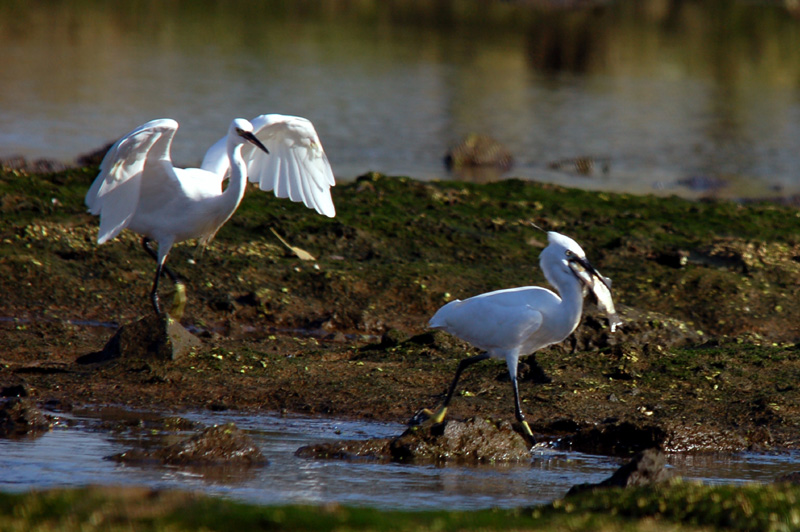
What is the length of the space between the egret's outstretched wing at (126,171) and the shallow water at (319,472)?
2323mm

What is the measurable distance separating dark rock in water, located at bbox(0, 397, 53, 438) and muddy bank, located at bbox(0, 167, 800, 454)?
0.79 m

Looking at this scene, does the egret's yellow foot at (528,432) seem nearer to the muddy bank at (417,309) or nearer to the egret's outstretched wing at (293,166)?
the muddy bank at (417,309)

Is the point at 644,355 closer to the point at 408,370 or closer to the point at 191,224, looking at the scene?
the point at 408,370

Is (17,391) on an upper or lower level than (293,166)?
lower

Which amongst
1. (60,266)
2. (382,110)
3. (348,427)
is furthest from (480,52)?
(348,427)

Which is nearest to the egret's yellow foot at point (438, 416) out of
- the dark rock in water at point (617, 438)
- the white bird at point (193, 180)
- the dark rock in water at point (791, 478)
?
the dark rock in water at point (617, 438)

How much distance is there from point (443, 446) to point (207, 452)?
1.78m

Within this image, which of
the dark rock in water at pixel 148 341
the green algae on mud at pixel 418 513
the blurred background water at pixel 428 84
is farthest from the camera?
the blurred background water at pixel 428 84

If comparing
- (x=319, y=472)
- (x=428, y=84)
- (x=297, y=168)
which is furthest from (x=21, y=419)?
(x=428, y=84)

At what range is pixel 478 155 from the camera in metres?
26.5

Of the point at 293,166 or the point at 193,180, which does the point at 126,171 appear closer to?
the point at 193,180

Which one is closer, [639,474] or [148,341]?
[639,474]

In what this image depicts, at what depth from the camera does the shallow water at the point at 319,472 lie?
6977 millimetres

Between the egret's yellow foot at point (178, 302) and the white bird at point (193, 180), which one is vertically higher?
the white bird at point (193, 180)
